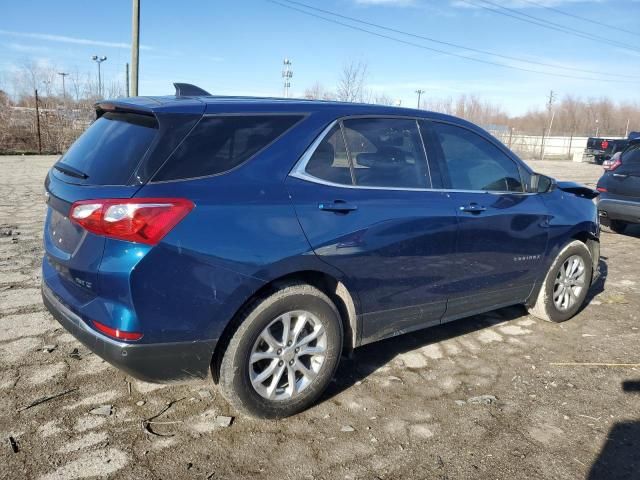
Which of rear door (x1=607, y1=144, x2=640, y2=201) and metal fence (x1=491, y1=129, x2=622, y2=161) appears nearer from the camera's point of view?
rear door (x1=607, y1=144, x2=640, y2=201)

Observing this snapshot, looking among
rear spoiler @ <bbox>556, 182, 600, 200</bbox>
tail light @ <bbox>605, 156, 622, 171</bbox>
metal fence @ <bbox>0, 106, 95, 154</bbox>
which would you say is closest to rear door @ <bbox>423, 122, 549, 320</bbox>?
rear spoiler @ <bbox>556, 182, 600, 200</bbox>

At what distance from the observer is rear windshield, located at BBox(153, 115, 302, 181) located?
2648 millimetres

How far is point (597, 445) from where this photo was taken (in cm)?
294

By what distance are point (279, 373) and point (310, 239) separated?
0.78m

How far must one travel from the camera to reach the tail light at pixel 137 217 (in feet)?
8.09

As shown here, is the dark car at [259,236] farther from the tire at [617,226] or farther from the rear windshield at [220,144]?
the tire at [617,226]

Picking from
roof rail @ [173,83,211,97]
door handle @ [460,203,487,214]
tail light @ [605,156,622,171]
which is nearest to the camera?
roof rail @ [173,83,211,97]

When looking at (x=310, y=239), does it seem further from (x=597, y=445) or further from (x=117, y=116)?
(x=597, y=445)

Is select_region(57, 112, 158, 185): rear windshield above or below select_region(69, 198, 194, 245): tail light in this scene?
above

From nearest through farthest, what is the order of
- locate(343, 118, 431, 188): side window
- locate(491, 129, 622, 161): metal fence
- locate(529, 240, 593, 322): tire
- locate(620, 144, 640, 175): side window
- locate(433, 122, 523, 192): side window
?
locate(343, 118, 431, 188): side window, locate(433, 122, 523, 192): side window, locate(529, 240, 593, 322): tire, locate(620, 144, 640, 175): side window, locate(491, 129, 622, 161): metal fence

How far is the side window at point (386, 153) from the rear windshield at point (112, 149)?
121 centimetres

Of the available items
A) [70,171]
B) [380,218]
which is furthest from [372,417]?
[70,171]

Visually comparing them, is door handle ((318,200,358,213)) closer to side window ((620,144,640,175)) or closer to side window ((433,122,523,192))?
side window ((433,122,523,192))

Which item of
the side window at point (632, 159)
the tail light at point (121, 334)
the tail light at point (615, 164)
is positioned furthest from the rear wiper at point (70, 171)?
the tail light at point (615, 164)
